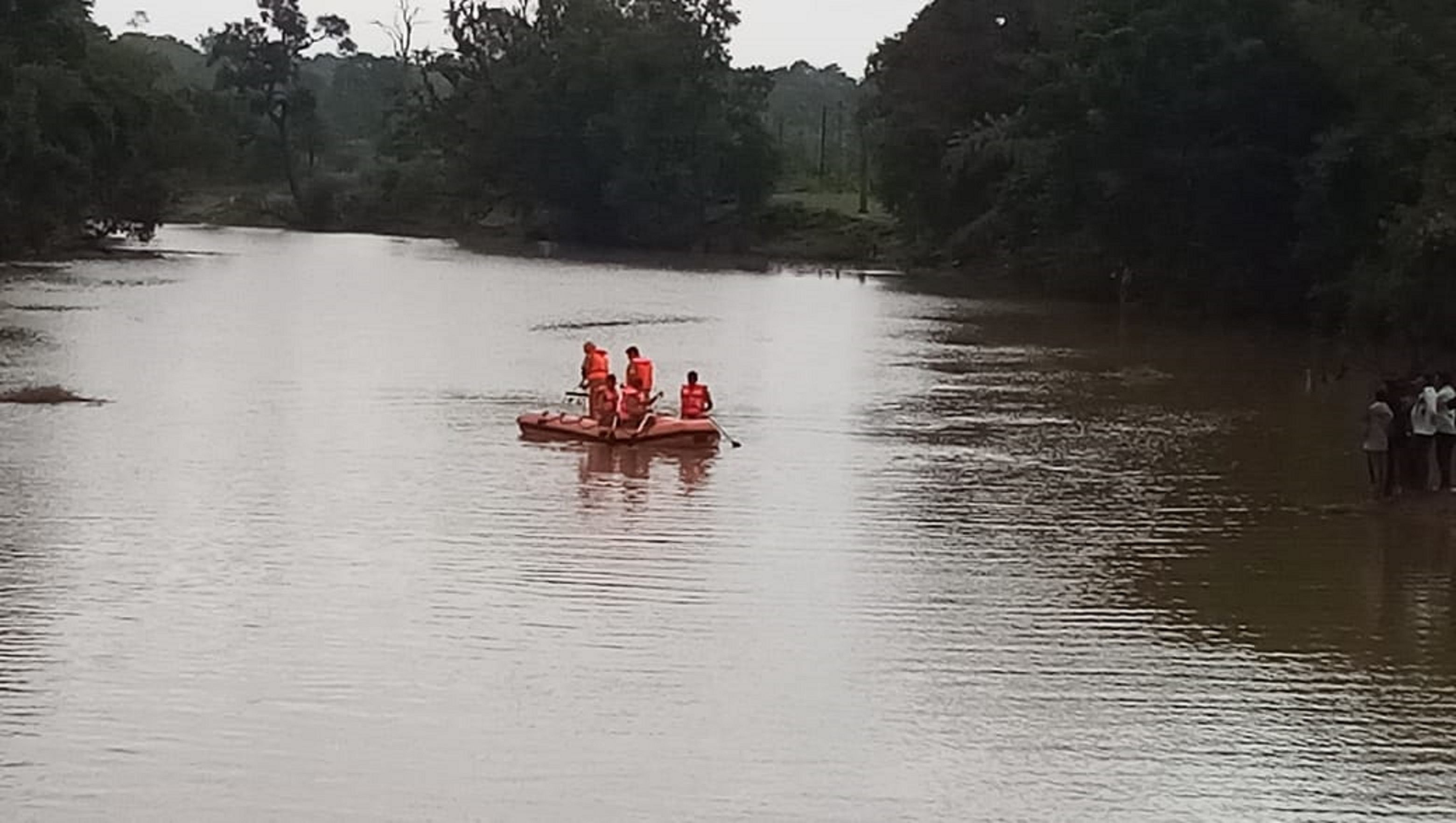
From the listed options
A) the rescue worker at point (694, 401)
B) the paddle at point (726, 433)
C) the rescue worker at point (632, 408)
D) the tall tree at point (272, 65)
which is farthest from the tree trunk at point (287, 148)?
the rescue worker at point (632, 408)

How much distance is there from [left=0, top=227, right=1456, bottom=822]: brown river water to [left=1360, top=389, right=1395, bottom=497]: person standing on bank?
37 centimetres

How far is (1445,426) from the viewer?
18.3 metres

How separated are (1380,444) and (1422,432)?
0.47 m

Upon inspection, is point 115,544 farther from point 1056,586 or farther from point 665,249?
point 665,249

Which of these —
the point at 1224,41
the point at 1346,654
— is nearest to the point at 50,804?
the point at 1346,654

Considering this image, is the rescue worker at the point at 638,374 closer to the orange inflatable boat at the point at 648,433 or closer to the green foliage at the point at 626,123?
the orange inflatable boat at the point at 648,433

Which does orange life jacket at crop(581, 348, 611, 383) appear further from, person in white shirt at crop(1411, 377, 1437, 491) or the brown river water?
person in white shirt at crop(1411, 377, 1437, 491)

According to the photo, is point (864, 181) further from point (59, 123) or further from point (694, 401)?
point (694, 401)

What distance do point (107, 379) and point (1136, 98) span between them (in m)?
24.4

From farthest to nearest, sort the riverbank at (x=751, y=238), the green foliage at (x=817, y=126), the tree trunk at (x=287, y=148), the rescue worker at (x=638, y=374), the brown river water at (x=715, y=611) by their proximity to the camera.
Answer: the tree trunk at (x=287, y=148)
the green foliage at (x=817, y=126)
the riverbank at (x=751, y=238)
the rescue worker at (x=638, y=374)
the brown river water at (x=715, y=611)

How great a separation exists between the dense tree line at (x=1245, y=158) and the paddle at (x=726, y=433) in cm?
1317

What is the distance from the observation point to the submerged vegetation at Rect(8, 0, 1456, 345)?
40.5m

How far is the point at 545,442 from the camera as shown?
22547 mm

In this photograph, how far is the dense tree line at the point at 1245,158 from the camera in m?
37.0
